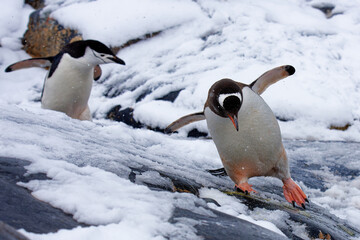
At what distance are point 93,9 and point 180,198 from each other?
697 centimetres

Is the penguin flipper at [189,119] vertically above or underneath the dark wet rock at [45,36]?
above

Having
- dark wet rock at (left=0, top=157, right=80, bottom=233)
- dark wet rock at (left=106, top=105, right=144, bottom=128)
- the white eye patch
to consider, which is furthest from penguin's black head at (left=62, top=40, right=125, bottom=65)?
dark wet rock at (left=0, top=157, right=80, bottom=233)

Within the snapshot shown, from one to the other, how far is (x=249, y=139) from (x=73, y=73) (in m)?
2.48

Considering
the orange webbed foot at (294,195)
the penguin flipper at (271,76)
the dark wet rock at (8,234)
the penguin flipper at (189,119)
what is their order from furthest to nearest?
the penguin flipper at (189,119) < the penguin flipper at (271,76) < the orange webbed foot at (294,195) < the dark wet rock at (8,234)

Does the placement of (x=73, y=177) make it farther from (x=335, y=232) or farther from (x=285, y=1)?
(x=285, y=1)

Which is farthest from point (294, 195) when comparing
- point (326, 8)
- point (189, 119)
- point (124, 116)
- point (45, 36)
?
point (45, 36)

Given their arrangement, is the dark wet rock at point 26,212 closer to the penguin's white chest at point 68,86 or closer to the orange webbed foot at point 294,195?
the orange webbed foot at point 294,195

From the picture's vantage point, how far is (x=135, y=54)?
23.5 ft

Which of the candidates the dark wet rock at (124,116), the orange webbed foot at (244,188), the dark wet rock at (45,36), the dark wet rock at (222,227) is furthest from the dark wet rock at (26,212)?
the dark wet rock at (45,36)

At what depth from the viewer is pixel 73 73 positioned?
Result: 4.30 meters

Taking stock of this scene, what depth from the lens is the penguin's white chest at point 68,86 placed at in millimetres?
4301

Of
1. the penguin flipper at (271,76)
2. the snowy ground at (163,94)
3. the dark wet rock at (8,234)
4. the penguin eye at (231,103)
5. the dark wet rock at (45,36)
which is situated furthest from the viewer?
the dark wet rock at (45,36)

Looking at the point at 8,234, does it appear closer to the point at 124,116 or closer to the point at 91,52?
the point at 91,52

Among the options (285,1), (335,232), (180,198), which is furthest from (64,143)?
(285,1)
